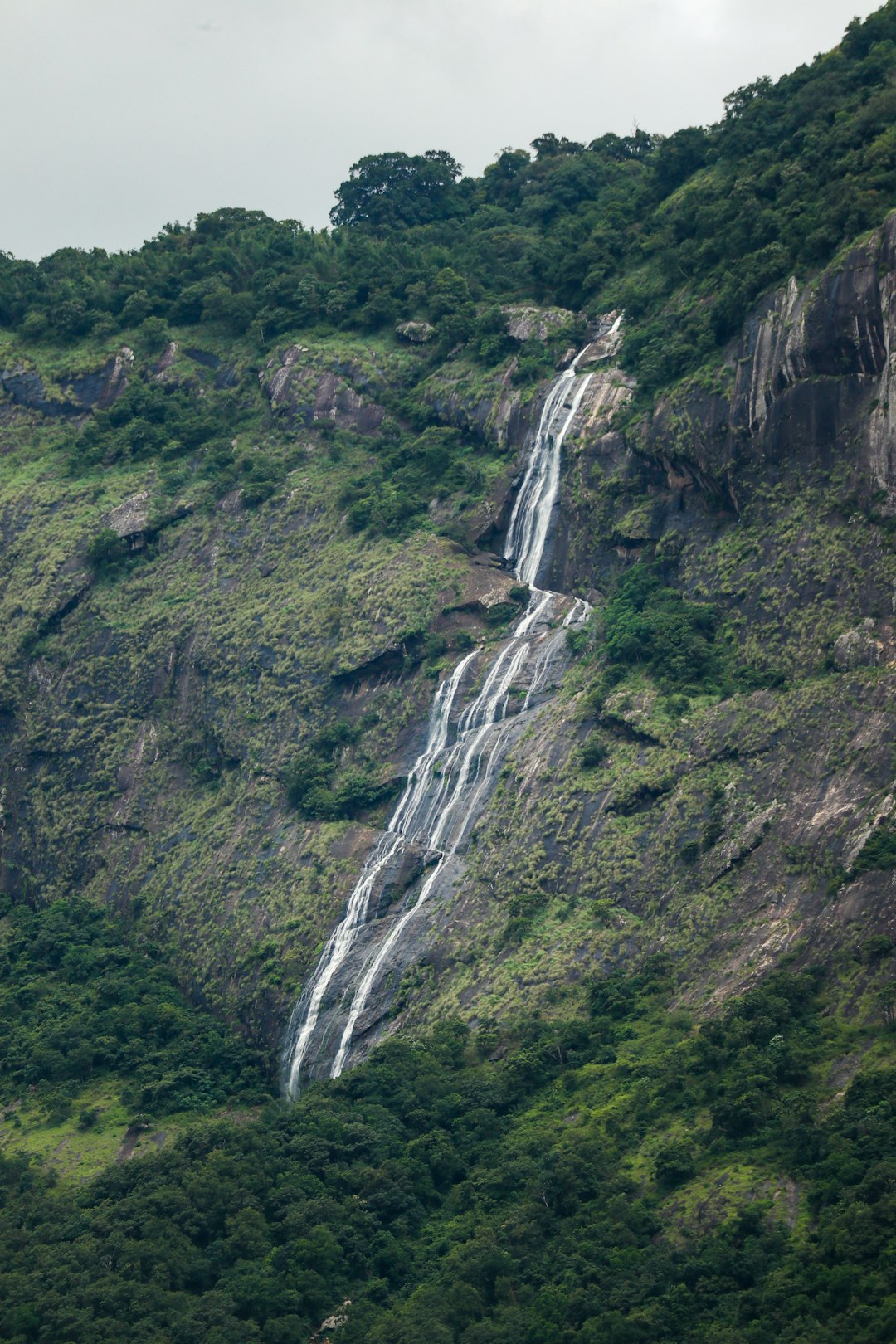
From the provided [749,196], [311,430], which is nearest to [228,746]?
[311,430]

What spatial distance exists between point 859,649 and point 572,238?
124 feet

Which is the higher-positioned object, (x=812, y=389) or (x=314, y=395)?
(x=314, y=395)

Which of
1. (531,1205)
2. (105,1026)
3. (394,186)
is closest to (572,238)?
(394,186)

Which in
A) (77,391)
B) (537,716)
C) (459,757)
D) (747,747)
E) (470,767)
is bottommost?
(747,747)

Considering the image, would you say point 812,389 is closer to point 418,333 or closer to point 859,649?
point 859,649

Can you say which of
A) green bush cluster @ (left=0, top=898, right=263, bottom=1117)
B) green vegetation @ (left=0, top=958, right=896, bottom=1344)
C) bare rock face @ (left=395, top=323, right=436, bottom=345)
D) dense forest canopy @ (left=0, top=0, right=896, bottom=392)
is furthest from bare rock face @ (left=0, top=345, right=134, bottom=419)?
green vegetation @ (left=0, top=958, right=896, bottom=1344)

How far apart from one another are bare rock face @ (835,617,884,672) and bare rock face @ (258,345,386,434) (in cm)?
3219

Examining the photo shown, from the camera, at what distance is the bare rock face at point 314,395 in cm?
8812

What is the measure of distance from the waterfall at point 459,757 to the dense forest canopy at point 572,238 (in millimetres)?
7987

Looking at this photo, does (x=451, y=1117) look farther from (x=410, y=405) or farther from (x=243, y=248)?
(x=243, y=248)

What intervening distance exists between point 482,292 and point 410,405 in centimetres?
807

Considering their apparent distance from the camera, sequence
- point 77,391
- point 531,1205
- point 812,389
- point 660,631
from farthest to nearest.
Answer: point 77,391
point 660,631
point 812,389
point 531,1205

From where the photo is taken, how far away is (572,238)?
92.1 m

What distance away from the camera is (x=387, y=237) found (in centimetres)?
10712
